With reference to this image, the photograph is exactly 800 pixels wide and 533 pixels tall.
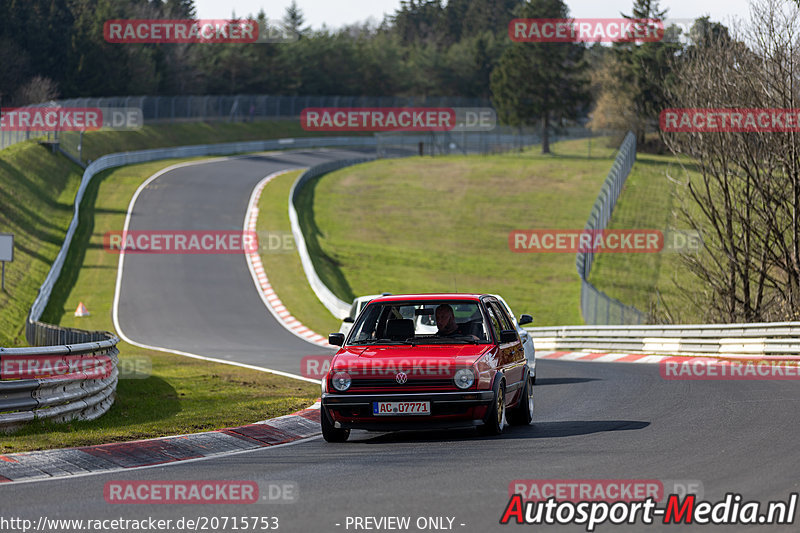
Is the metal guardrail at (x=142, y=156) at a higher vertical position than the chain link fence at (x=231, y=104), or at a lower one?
lower

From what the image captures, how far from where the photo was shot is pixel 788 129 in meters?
25.1

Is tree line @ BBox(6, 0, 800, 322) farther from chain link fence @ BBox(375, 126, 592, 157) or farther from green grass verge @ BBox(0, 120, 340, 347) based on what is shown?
green grass verge @ BBox(0, 120, 340, 347)

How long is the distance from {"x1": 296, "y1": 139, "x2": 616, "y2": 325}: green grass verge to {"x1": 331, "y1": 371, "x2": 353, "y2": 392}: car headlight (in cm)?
3067

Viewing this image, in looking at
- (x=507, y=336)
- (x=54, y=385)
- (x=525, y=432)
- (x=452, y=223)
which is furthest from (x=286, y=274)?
(x=525, y=432)

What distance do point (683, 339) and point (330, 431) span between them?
16891 mm

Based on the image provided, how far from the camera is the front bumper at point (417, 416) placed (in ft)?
35.5

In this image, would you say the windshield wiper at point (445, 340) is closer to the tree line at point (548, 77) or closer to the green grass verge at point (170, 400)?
the green grass verge at point (170, 400)

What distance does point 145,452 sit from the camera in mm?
10258

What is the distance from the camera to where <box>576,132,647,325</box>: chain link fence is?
105ft

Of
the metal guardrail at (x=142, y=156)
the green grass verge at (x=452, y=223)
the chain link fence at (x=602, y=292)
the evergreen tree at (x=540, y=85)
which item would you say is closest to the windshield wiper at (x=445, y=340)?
the metal guardrail at (x=142, y=156)

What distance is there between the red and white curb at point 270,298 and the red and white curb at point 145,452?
19.1 m

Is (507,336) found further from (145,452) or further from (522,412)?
(145,452)

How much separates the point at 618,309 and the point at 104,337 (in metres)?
19.0

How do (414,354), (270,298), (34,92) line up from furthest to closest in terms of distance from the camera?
(34,92) < (270,298) < (414,354)
